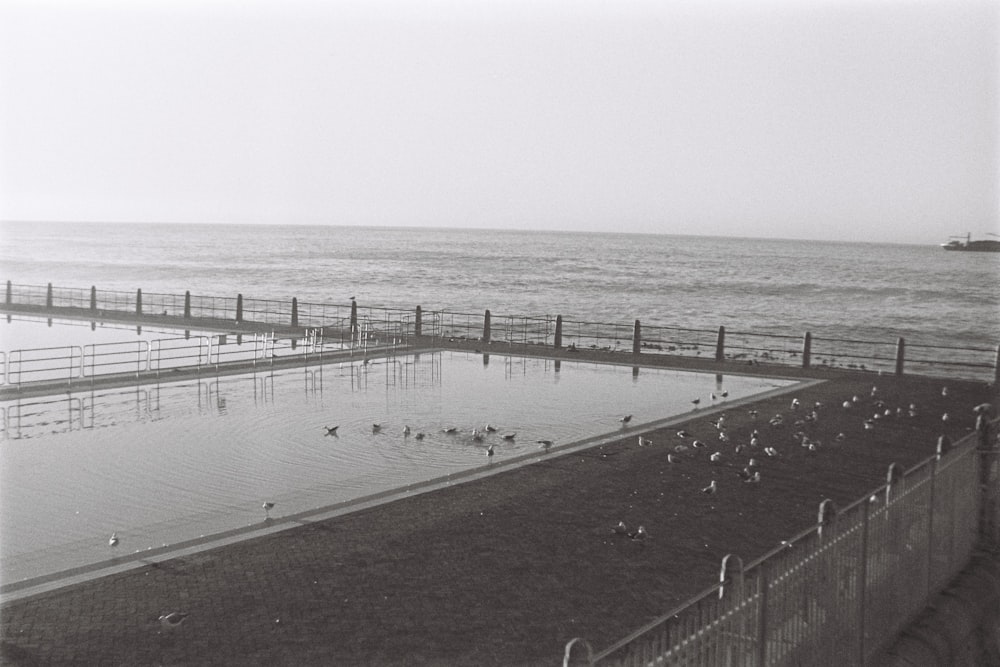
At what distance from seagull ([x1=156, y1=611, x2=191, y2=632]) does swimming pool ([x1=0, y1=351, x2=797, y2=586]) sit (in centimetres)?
166

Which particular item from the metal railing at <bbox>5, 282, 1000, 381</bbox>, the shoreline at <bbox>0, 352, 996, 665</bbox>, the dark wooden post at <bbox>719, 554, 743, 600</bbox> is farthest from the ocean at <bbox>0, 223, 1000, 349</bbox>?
the dark wooden post at <bbox>719, 554, 743, 600</bbox>

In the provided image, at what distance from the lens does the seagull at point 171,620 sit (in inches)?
296

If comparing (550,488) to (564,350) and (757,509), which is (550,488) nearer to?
(757,509)

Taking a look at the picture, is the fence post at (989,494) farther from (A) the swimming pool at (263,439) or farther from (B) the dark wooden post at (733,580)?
(B) the dark wooden post at (733,580)

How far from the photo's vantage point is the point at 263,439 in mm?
14766

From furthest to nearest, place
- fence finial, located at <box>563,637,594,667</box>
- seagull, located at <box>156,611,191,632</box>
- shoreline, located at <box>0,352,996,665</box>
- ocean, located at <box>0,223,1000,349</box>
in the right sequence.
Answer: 1. ocean, located at <box>0,223,1000,349</box>
2. seagull, located at <box>156,611,191,632</box>
3. shoreline, located at <box>0,352,996,665</box>
4. fence finial, located at <box>563,637,594,667</box>

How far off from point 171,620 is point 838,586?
4728mm

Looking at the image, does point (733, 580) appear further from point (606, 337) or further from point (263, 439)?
point (606, 337)

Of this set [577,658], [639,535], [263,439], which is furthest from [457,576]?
[263,439]

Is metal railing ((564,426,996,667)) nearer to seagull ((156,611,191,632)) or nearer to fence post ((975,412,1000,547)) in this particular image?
fence post ((975,412,1000,547))

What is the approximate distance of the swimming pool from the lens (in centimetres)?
1041

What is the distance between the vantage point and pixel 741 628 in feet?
18.0

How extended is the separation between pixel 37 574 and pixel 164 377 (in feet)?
40.6

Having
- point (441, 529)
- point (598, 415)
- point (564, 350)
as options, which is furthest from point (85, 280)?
point (441, 529)
